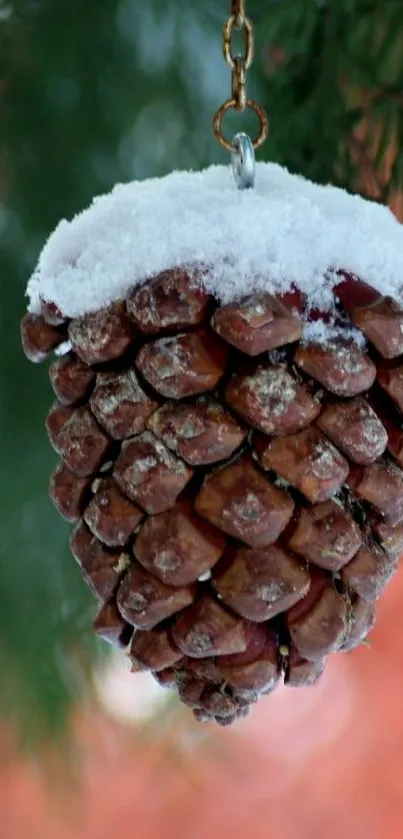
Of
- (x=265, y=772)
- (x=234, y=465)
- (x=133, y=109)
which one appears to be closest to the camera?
(x=234, y=465)

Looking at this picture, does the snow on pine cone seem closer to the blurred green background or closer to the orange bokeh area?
the blurred green background

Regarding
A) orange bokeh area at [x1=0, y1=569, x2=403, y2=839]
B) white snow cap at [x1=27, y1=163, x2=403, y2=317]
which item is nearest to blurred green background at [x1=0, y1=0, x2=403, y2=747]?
white snow cap at [x1=27, y1=163, x2=403, y2=317]

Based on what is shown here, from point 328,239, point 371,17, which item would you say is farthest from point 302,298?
point 371,17

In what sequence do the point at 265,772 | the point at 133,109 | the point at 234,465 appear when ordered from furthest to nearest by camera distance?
the point at 265,772
the point at 133,109
the point at 234,465

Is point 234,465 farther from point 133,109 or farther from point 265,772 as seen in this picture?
point 265,772

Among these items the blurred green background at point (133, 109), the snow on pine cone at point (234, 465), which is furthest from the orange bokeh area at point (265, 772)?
the snow on pine cone at point (234, 465)

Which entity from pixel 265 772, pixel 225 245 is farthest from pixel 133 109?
pixel 265 772

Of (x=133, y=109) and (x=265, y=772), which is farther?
(x=265, y=772)
